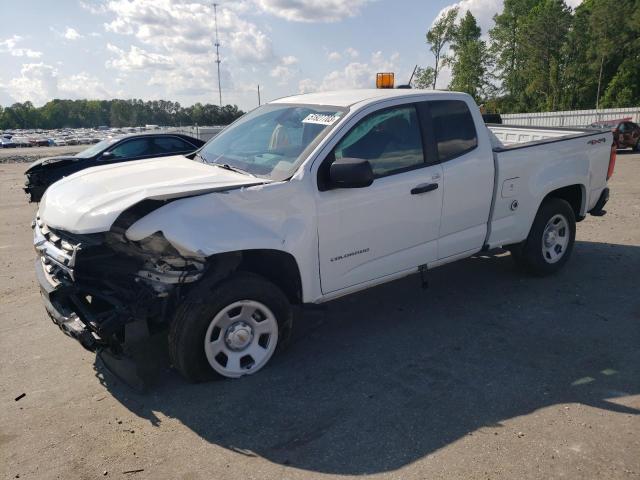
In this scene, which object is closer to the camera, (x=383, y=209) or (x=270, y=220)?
(x=270, y=220)

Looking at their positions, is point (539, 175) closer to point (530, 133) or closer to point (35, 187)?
point (530, 133)

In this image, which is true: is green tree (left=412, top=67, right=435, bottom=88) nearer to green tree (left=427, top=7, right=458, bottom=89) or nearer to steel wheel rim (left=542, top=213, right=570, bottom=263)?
green tree (left=427, top=7, right=458, bottom=89)

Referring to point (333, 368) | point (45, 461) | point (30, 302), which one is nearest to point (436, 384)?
point (333, 368)

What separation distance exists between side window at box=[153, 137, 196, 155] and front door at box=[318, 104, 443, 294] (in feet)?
27.7

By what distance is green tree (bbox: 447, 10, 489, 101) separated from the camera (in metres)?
58.7

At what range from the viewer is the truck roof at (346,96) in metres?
4.44

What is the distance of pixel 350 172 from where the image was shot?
12.2ft

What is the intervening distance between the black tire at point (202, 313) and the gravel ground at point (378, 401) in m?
0.23

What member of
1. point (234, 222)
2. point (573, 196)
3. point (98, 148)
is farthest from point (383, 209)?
point (98, 148)

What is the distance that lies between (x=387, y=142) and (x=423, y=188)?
1.61 feet

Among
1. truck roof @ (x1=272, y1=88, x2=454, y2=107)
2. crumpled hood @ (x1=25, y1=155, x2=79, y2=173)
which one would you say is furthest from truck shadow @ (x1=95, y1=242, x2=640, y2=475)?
crumpled hood @ (x1=25, y1=155, x2=79, y2=173)

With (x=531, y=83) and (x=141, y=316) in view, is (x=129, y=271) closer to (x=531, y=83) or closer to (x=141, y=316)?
(x=141, y=316)

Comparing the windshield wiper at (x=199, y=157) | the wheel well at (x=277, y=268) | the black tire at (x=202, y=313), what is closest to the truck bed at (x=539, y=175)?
the wheel well at (x=277, y=268)

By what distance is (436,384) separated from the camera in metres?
3.77
